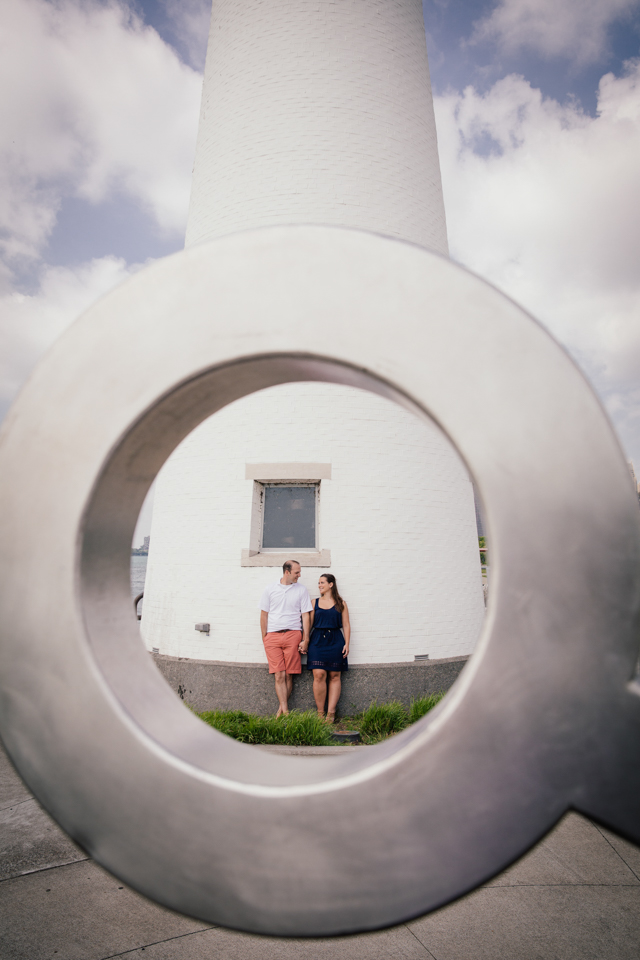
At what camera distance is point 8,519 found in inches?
32.4

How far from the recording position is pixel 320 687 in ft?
16.9

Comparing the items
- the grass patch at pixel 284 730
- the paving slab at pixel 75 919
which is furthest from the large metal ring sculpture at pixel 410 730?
the grass patch at pixel 284 730

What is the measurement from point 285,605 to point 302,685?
0.89 metres

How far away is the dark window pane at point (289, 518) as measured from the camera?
5.73 metres

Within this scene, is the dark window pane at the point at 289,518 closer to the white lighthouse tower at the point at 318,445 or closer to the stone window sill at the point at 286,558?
the white lighthouse tower at the point at 318,445

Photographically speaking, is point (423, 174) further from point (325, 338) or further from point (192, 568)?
point (325, 338)

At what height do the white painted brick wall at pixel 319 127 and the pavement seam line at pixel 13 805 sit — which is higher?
the white painted brick wall at pixel 319 127

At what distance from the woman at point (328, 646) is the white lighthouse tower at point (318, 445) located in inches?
8.7

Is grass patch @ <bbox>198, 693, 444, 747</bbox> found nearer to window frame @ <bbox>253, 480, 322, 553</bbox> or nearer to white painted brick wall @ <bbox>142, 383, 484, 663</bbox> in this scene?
white painted brick wall @ <bbox>142, 383, 484, 663</bbox>

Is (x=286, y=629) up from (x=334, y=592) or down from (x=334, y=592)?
down

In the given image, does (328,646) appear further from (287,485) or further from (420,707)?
(287,485)

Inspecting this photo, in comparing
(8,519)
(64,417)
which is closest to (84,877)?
(8,519)

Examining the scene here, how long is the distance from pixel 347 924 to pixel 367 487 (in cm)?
497

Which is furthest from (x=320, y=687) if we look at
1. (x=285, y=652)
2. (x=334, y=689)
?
(x=285, y=652)
